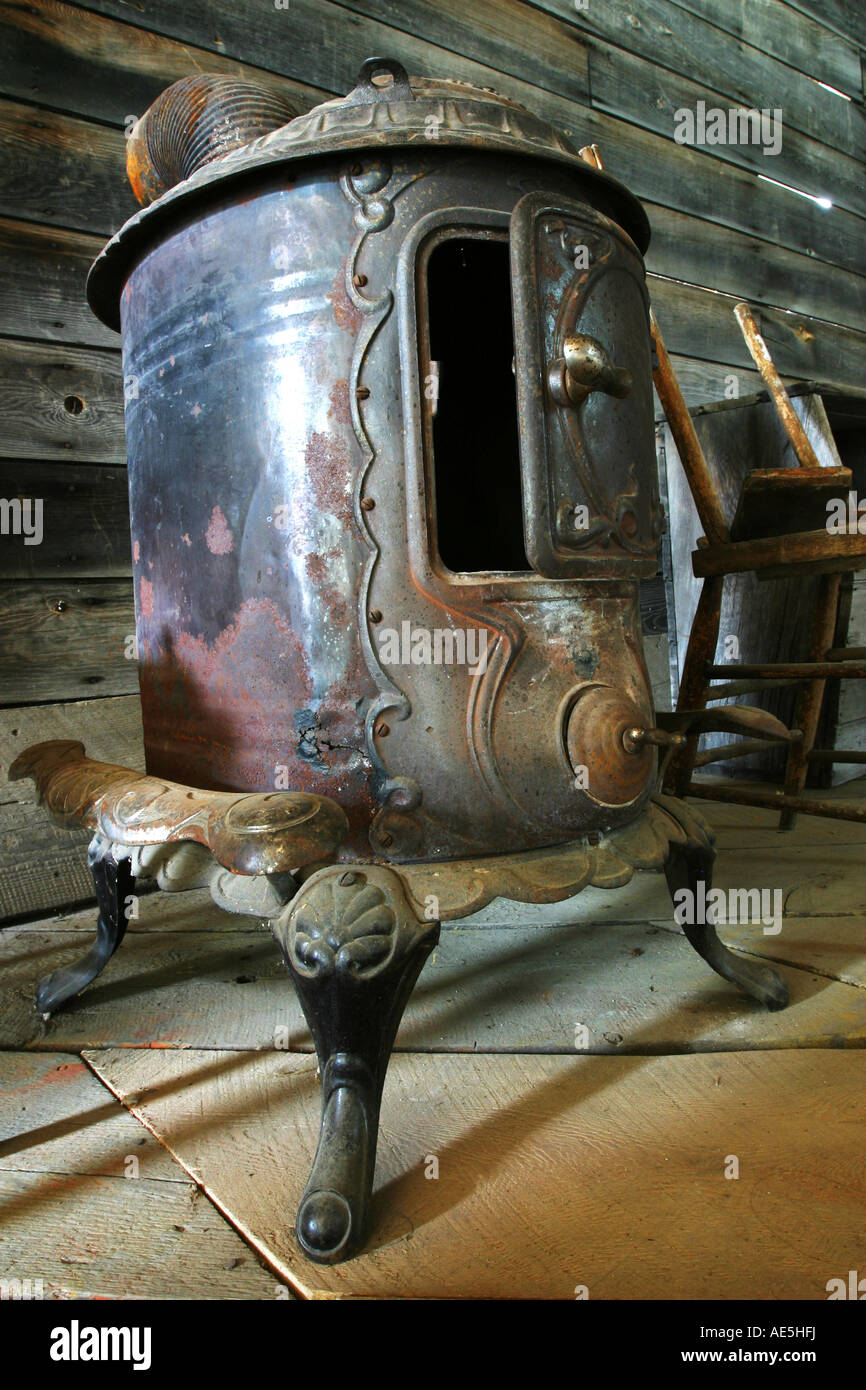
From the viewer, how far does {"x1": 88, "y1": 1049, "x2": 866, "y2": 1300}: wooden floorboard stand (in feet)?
3.35

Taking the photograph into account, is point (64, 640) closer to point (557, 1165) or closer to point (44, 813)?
point (44, 813)

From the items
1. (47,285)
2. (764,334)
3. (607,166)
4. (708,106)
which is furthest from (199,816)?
(708,106)

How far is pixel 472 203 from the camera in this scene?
1331 mm

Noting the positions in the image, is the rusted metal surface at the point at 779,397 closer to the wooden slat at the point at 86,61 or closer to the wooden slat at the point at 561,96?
the wooden slat at the point at 561,96

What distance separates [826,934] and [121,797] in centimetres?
146

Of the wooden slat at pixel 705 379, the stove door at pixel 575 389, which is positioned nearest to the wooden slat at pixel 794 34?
the wooden slat at pixel 705 379

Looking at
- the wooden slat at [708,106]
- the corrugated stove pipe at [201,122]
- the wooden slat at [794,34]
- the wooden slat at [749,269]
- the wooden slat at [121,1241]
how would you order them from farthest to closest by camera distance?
the wooden slat at [794,34] < the wooden slat at [749,269] < the wooden slat at [708,106] < the corrugated stove pipe at [201,122] < the wooden slat at [121,1241]

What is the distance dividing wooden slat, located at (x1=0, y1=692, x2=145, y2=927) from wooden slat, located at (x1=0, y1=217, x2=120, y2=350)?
0.86 m

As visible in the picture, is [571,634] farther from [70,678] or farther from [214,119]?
[70,678]

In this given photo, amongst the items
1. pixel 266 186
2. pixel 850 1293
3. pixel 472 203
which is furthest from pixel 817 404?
pixel 850 1293

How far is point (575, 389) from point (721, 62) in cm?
323

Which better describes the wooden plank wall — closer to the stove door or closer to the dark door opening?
the dark door opening

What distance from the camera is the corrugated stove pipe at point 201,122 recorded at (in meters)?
1.57

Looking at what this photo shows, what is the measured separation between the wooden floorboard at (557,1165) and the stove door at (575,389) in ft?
2.57
